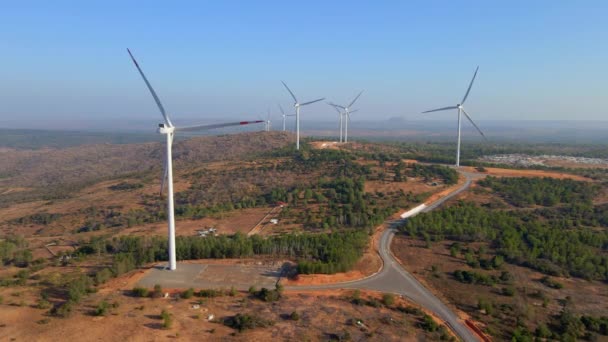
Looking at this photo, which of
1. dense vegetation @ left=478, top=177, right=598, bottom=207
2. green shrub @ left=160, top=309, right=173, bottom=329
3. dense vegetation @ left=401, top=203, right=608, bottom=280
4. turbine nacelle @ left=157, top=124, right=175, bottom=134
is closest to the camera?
green shrub @ left=160, top=309, right=173, bottom=329

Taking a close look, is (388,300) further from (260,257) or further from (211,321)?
(260,257)

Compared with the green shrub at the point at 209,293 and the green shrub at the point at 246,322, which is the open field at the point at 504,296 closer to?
the green shrub at the point at 246,322

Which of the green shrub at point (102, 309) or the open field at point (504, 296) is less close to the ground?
the green shrub at point (102, 309)

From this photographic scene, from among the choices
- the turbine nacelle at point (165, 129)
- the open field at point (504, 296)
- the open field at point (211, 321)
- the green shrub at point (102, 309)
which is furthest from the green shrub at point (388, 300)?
the turbine nacelle at point (165, 129)

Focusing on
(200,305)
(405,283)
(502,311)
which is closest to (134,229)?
(200,305)

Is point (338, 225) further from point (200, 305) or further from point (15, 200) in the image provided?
point (15, 200)

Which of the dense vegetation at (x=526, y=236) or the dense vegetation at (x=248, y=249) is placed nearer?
the dense vegetation at (x=248, y=249)

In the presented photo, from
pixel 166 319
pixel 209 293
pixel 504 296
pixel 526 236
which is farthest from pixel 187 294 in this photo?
pixel 526 236

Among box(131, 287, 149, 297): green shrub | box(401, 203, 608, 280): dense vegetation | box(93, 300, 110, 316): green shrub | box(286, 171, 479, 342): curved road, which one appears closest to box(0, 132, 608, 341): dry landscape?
box(93, 300, 110, 316): green shrub

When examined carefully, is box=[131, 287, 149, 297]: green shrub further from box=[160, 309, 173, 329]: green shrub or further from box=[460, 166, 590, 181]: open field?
box=[460, 166, 590, 181]: open field

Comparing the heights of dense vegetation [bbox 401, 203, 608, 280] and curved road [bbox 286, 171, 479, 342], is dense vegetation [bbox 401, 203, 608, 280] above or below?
above

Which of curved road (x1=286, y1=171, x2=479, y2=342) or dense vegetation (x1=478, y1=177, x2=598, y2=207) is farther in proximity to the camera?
dense vegetation (x1=478, y1=177, x2=598, y2=207)
